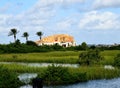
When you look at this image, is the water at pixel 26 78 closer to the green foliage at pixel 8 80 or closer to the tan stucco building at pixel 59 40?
the green foliage at pixel 8 80

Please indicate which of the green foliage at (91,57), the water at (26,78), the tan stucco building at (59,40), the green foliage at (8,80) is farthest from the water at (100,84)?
the tan stucco building at (59,40)

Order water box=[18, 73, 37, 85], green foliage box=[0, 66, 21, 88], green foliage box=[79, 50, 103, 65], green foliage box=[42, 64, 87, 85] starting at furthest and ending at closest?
green foliage box=[79, 50, 103, 65] → green foliage box=[42, 64, 87, 85] → water box=[18, 73, 37, 85] → green foliage box=[0, 66, 21, 88]

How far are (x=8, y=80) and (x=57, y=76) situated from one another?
5408 mm

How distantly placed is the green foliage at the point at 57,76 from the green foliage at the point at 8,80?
3171 millimetres

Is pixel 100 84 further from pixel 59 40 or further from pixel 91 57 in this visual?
pixel 59 40

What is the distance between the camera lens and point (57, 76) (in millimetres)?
34656

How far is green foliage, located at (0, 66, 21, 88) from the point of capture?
102 ft

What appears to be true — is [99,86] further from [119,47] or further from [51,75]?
[119,47]

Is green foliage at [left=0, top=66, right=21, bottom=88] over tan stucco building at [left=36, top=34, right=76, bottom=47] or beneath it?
beneath

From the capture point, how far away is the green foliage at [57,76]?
3425 cm

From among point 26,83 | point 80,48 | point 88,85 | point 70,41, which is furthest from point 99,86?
point 70,41

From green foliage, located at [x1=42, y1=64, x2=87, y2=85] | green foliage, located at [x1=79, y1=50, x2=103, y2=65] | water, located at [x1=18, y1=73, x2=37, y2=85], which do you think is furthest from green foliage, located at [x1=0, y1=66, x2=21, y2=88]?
green foliage, located at [x1=79, y1=50, x2=103, y2=65]

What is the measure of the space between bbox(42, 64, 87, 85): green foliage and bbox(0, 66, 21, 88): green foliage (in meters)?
3.17

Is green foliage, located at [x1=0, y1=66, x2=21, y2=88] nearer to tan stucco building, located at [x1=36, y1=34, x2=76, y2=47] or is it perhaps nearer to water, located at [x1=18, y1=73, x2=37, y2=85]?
water, located at [x1=18, y1=73, x2=37, y2=85]
